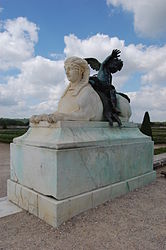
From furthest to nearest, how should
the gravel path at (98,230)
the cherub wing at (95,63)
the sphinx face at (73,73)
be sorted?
the cherub wing at (95,63)
the sphinx face at (73,73)
the gravel path at (98,230)

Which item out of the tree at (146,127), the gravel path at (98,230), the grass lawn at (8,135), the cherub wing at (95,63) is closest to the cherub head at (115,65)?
the cherub wing at (95,63)

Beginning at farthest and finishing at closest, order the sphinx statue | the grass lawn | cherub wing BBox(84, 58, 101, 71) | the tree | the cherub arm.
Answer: the grass lawn, the tree, cherub wing BBox(84, 58, 101, 71), the cherub arm, the sphinx statue

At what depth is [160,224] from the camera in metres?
2.87

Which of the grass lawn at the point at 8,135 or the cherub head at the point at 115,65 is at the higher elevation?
the cherub head at the point at 115,65

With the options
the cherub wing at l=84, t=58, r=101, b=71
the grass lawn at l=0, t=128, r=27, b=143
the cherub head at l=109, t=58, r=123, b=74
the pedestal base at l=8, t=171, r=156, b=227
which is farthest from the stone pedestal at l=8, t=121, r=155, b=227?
the grass lawn at l=0, t=128, r=27, b=143

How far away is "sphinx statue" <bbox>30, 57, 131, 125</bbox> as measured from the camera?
362 cm

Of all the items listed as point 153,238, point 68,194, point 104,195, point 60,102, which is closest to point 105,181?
point 104,195

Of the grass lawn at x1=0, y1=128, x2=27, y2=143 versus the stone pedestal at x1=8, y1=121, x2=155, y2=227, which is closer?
the stone pedestal at x1=8, y1=121, x2=155, y2=227

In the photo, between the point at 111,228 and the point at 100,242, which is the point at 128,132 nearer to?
the point at 111,228

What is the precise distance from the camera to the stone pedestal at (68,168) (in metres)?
2.87

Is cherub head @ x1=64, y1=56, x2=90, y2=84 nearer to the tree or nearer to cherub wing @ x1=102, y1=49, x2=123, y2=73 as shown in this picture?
cherub wing @ x1=102, y1=49, x2=123, y2=73

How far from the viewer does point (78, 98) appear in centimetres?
370

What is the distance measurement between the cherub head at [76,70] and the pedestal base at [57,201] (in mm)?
2025

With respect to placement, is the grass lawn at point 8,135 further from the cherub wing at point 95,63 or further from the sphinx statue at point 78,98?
the sphinx statue at point 78,98
